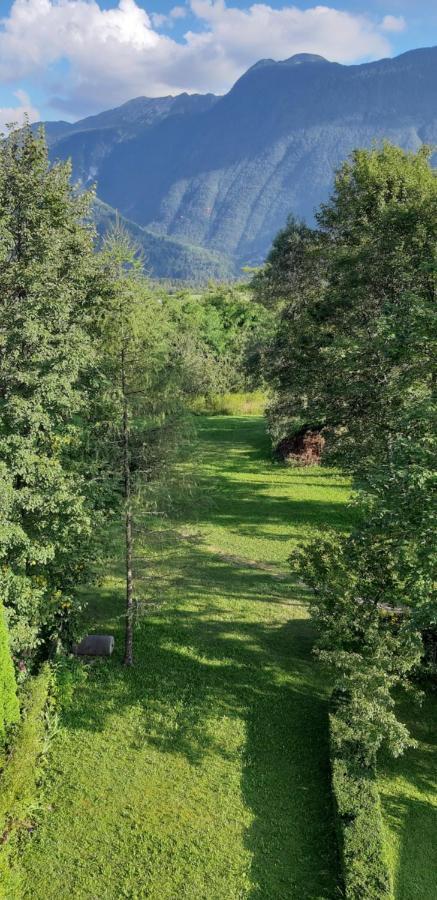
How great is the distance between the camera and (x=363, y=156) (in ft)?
83.0

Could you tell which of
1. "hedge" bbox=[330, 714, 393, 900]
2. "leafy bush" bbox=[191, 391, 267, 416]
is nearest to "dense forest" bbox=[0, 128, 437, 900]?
"hedge" bbox=[330, 714, 393, 900]

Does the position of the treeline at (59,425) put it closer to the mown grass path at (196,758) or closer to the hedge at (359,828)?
the mown grass path at (196,758)

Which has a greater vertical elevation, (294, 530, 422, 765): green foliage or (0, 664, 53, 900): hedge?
(294, 530, 422, 765): green foliage

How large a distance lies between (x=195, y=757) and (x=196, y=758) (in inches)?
1.5

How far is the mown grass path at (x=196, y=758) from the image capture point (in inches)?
372

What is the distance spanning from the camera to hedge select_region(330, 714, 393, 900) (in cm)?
853

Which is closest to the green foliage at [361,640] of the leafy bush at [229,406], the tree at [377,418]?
the tree at [377,418]

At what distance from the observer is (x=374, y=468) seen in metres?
11.8

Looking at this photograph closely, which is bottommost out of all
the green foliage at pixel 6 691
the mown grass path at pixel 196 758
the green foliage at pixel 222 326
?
the mown grass path at pixel 196 758

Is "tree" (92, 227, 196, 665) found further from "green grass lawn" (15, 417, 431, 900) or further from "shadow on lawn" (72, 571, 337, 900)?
"shadow on lawn" (72, 571, 337, 900)

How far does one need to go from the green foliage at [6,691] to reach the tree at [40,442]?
140 centimetres

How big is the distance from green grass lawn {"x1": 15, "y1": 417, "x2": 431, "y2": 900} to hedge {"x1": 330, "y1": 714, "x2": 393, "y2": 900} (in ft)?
A: 2.17

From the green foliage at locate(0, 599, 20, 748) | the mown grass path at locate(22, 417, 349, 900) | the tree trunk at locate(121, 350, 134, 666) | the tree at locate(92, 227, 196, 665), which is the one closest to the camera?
the mown grass path at locate(22, 417, 349, 900)

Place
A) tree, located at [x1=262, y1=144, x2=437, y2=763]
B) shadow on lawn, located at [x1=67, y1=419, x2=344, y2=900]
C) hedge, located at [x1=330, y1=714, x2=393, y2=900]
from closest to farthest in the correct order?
hedge, located at [x1=330, y1=714, x2=393, y2=900]
shadow on lawn, located at [x1=67, y1=419, x2=344, y2=900]
tree, located at [x1=262, y1=144, x2=437, y2=763]
